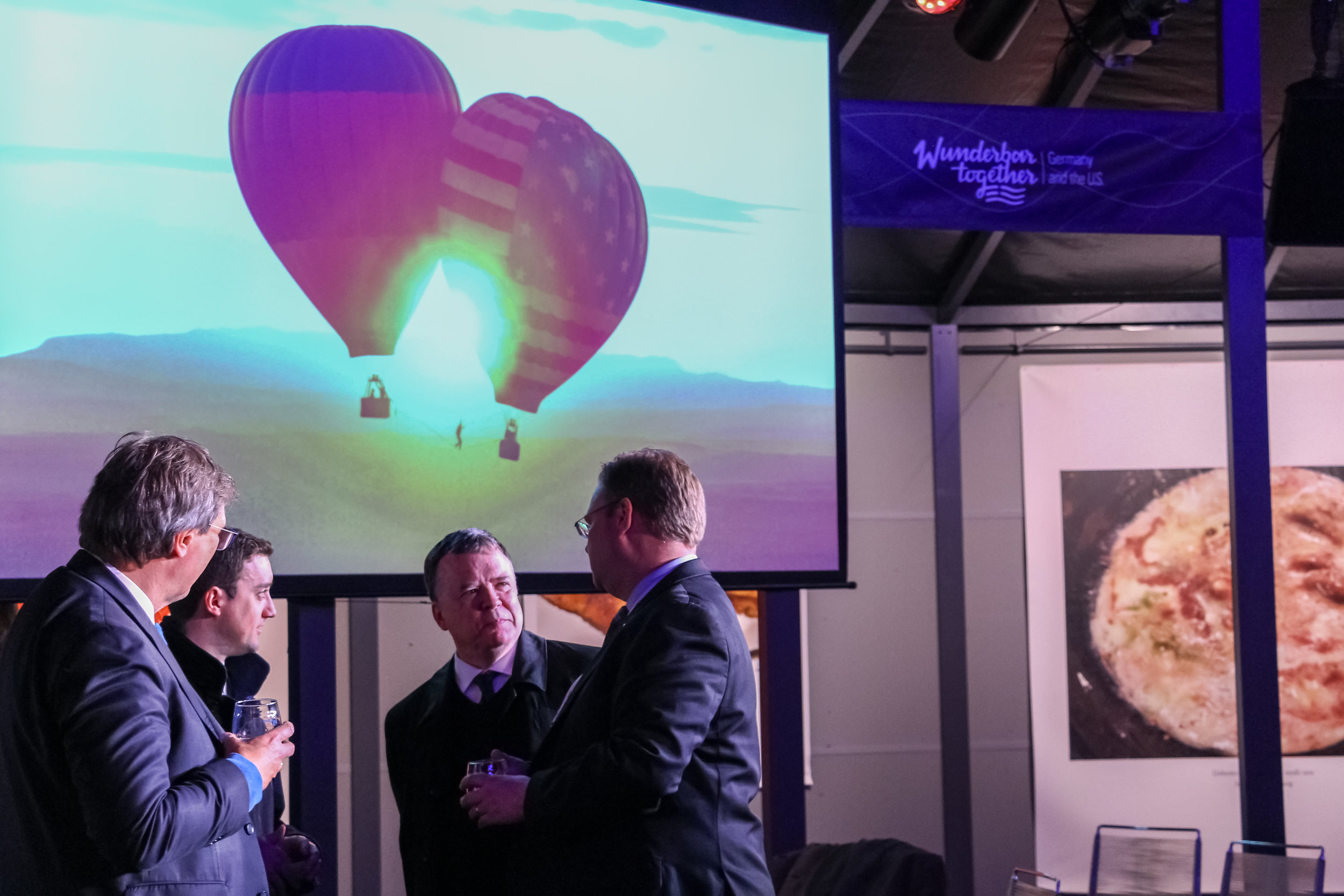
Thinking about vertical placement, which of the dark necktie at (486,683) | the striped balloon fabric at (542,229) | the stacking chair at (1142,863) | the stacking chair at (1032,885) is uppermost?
the striped balloon fabric at (542,229)

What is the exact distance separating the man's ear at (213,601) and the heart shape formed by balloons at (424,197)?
1117mm

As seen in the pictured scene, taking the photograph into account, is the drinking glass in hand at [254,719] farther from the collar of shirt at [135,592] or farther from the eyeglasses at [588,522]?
the eyeglasses at [588,522]

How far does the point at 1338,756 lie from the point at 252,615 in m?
6.48

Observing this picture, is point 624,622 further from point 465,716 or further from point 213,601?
point 213,601

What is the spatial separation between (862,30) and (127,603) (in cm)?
467

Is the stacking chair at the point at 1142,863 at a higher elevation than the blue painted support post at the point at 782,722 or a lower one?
lower

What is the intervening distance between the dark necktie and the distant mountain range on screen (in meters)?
1.14

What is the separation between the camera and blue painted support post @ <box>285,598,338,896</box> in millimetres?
3389

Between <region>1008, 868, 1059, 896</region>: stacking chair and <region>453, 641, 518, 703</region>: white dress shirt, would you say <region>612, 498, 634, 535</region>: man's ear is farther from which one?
<region>1008, 868, 1059, 896</region>: stacking chair

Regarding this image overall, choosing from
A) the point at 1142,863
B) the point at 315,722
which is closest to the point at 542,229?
the point at 315,722

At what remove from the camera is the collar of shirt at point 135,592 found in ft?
5.31

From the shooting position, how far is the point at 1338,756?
267 inches

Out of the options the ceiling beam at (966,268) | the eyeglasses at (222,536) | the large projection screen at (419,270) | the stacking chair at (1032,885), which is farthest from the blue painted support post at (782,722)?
the ceiling beam at (966,268)

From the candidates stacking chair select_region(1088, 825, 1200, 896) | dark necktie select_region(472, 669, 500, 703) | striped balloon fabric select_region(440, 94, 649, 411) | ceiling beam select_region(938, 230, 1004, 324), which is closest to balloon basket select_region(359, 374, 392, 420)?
striped balloon fabric select_region(440, 94, 649, 411)
